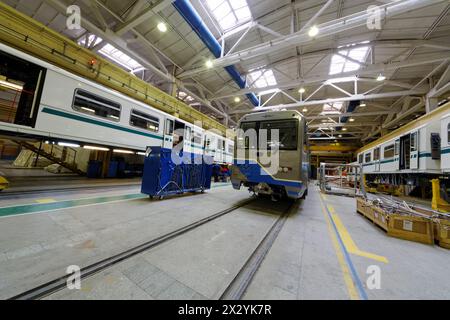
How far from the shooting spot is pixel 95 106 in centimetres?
481

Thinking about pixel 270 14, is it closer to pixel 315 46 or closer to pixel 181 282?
pixel 315 46

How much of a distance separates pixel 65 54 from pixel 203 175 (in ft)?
19.1

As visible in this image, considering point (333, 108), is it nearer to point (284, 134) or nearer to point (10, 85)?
point (284, 134)

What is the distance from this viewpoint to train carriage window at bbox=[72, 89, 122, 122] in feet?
14.5

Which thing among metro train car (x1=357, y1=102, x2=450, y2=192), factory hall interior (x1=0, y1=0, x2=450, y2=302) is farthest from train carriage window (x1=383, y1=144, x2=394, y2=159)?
factory hall interior (x1=0, y1=0, x2=450, y2=302)

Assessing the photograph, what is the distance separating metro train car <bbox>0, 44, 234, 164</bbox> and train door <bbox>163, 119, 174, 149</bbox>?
654mm

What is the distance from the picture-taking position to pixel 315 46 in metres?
7.19

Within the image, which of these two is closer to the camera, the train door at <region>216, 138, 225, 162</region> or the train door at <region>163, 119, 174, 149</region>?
the train door at <region>163, 119, 174, 149</region>

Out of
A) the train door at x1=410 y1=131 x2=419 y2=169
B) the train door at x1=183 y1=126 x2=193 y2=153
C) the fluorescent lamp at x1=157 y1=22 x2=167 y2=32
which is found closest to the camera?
the fluorescent lamp at x1=157 y1=22 x2=167 y2=32

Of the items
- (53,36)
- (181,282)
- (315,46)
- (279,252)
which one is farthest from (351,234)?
(53,36)

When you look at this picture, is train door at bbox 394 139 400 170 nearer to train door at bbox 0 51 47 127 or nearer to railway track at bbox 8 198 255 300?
railway track at bbox 8 198 255 300

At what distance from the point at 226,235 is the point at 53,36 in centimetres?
745

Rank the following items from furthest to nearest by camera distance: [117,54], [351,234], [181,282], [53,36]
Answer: [117,54] → [53,36] → [351,234] → [181,282]

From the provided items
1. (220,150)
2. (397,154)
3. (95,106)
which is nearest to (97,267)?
(95,106)
